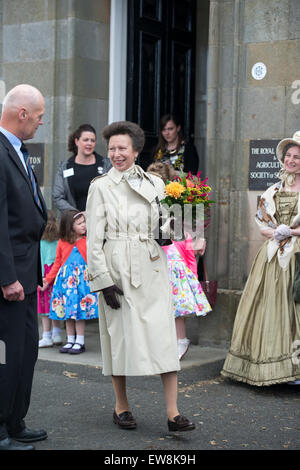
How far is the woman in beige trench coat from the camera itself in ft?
17.6

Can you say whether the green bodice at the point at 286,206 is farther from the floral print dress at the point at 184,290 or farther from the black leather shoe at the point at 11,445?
the black leather shoe at the point at 11,445

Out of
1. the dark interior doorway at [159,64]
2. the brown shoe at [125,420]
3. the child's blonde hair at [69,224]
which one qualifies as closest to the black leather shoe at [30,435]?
the brown shoe at [125,420]

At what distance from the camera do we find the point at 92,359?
7.78 meters

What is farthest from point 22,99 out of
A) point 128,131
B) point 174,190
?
point 174,190

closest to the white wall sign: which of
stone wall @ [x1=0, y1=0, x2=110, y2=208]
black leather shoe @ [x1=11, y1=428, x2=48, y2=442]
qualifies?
stone wall @ [x1=0, y1=0, x2=110, y2=208]

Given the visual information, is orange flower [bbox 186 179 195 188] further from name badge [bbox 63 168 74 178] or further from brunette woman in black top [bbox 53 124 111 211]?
name badge [bbox 63 168 74 178]

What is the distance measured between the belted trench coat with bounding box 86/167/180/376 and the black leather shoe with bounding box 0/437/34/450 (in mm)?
795

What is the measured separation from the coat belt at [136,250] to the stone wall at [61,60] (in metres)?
4.19

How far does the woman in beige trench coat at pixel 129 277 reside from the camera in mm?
5379

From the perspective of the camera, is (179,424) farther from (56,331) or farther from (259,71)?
(259,71)

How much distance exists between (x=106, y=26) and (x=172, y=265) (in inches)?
136

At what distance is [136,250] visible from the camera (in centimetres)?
549

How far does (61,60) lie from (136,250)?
461 cm
